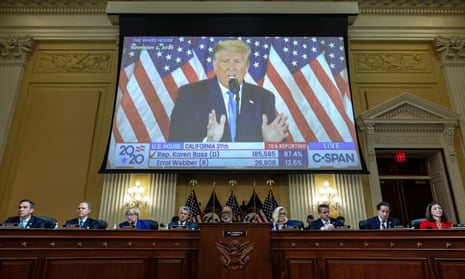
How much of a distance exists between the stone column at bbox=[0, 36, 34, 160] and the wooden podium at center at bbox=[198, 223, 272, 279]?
18.9ft

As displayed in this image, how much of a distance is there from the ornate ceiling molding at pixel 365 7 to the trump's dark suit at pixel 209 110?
330cm

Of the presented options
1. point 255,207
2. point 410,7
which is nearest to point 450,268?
point 255,207

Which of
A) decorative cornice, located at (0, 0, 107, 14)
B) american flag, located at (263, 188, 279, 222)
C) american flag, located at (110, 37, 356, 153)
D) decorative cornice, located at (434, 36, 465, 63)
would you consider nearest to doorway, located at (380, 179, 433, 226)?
american flag, located at (110, 37, 356, 153)

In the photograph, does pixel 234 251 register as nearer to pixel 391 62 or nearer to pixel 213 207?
pixel 213 207

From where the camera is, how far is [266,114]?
20.6 feet

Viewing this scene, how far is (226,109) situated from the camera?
634cm

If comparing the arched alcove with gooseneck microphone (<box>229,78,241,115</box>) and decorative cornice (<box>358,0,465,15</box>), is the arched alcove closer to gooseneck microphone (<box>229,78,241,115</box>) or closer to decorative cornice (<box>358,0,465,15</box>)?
decorative cornice (<box>358,0,465,15</box>)

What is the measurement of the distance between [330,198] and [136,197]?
3.54 metres

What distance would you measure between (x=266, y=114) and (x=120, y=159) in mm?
2823

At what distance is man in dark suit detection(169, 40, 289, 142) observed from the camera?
20.0ft

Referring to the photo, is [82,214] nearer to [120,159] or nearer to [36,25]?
[120,159]

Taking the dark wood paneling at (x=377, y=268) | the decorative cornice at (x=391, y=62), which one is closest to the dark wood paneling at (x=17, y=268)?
the dark wood paneling at (x=377, y=268)

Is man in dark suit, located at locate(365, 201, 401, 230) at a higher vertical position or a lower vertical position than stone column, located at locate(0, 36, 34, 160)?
lower

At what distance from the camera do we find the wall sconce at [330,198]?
595 cm
